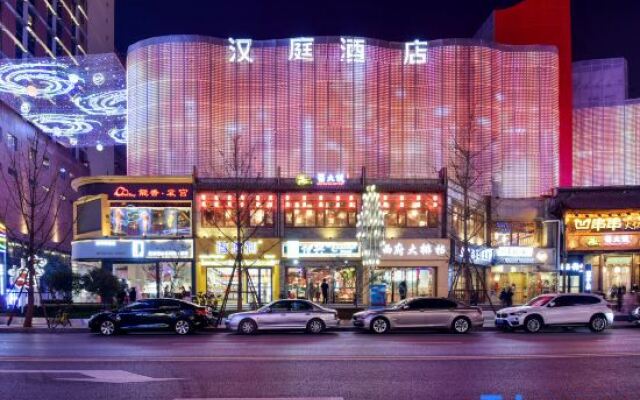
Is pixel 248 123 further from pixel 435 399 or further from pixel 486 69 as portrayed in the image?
pixel 435 399

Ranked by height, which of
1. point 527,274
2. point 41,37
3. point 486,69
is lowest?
point 527,274

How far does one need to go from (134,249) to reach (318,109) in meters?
21.7

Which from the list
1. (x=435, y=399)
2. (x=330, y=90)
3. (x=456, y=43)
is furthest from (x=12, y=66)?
(x=435, y=399)

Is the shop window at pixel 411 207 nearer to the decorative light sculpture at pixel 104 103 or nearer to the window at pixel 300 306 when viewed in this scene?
the window at pixel 300 306

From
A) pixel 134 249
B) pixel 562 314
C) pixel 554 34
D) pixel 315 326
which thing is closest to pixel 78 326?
pixel 315 326

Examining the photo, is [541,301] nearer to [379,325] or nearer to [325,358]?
[379,325]

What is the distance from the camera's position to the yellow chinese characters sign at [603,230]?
49531mm

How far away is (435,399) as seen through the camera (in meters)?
11.6

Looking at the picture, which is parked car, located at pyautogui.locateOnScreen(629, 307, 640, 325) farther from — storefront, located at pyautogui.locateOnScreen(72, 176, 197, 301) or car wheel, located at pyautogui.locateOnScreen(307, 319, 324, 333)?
storefront, located at pyautogui.locateOnScreen(72, 176, 197, 301)

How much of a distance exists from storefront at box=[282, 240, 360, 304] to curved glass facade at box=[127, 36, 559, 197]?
14671 millimetres

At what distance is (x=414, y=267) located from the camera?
46312mm

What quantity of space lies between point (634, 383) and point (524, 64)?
52745mm

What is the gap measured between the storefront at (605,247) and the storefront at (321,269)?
15649mm

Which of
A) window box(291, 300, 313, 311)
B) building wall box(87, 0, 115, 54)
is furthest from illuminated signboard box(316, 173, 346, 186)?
building wall box(87, 0, 115, 54)
